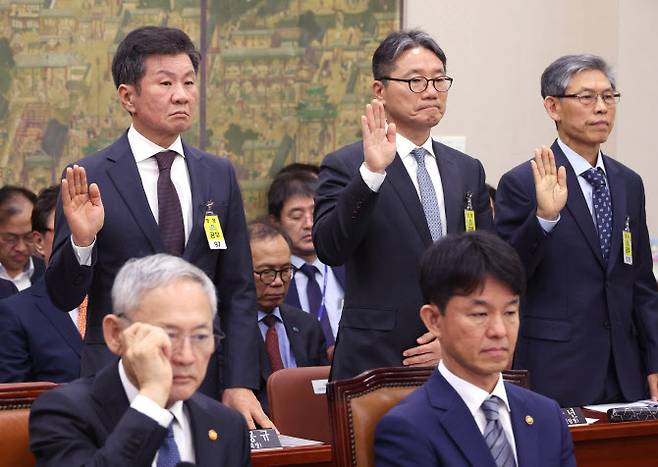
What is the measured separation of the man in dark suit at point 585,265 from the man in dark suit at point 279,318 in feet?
3.07

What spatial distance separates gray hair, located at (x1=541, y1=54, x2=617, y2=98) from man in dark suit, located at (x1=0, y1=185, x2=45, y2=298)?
8.66 feet

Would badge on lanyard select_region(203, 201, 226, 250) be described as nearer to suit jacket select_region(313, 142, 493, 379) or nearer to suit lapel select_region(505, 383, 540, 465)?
suit jacket select_region(313, 142, 493, 379)

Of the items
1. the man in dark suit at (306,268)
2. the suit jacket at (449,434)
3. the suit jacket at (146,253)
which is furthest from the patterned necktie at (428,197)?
the man in dark suit at (306,268)

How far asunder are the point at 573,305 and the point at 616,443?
0.64 meters

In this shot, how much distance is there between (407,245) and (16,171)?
3227mm

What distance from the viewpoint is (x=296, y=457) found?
338 cm

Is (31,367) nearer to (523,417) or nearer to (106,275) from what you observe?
(106,275)

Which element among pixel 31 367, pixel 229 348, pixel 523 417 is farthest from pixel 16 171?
pixel 523 417

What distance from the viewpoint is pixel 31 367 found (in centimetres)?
464

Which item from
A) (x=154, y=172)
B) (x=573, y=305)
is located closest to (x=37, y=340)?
(x=154, y=172)

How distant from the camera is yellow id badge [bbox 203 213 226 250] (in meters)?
3.63

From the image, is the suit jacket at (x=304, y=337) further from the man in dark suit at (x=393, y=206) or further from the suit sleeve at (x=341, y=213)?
the suit sleeve at (x=341, y=213)

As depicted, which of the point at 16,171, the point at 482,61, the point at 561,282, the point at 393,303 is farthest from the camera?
the point at 482,61

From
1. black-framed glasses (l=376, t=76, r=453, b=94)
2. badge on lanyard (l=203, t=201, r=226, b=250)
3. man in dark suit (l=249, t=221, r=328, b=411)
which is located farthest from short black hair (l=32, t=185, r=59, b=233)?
black-framed glasses (l=376, t=76, r=453, b=94)
